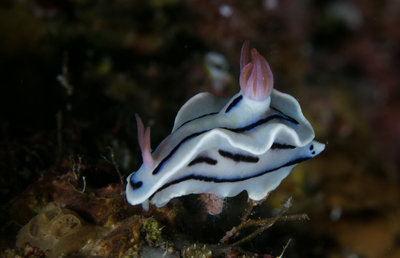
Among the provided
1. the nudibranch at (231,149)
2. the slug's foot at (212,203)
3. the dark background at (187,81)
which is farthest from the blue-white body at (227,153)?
the dark background at (187,81)

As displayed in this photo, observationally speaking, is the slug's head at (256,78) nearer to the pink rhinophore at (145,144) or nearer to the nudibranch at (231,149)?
the nudibranch at (231,149)

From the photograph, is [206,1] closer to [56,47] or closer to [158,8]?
[158,8]

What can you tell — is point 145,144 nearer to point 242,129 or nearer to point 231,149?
point 231,149

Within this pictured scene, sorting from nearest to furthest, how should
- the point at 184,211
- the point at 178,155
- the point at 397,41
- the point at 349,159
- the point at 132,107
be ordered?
1. the point at 178,155
2. the point at 184,211
3. the point at 132,107
4. the point at 349,159
5. the point at 397,41

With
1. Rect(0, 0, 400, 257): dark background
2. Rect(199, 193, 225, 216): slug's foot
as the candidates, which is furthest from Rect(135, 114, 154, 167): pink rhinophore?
Rect(0, 0, 400, 257): dark background

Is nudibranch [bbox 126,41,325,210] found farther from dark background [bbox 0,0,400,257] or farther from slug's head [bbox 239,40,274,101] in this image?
dark background [bbox 0,0,400,257]

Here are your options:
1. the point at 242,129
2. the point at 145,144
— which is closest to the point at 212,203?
the point at 242,129

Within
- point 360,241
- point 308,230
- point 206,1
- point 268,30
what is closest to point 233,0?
point 206,1
